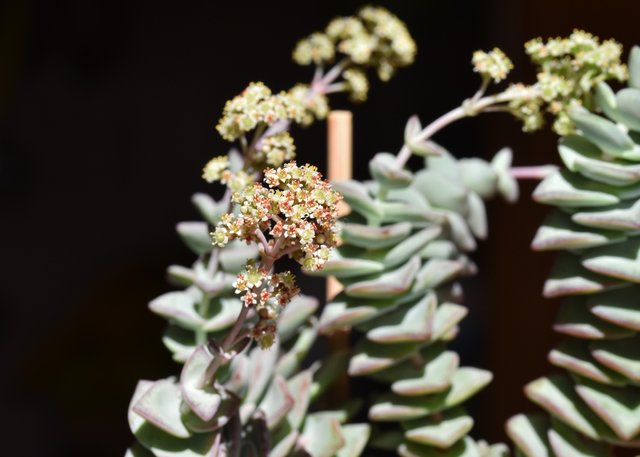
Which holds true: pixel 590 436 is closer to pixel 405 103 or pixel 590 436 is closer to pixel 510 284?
pixel 510 284

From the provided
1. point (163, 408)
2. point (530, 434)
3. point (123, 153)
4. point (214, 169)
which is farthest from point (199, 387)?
point (123, 153)

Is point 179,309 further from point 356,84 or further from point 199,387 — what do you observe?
point 356,84

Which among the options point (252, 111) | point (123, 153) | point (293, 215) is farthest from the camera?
point (123, 153)

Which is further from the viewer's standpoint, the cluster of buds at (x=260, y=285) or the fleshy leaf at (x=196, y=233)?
the fleshy leaf at (x=196, y=233)

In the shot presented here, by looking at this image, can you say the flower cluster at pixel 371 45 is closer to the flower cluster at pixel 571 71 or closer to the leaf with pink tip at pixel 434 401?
the flower cluster at pixel 571 71

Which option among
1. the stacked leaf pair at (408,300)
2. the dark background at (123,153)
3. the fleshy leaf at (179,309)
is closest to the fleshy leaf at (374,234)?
the stacked leaf pair at (408,300)

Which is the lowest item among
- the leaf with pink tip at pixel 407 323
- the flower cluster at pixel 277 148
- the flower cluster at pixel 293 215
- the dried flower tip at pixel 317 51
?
the leaf with pink tip at pixel 407 323
